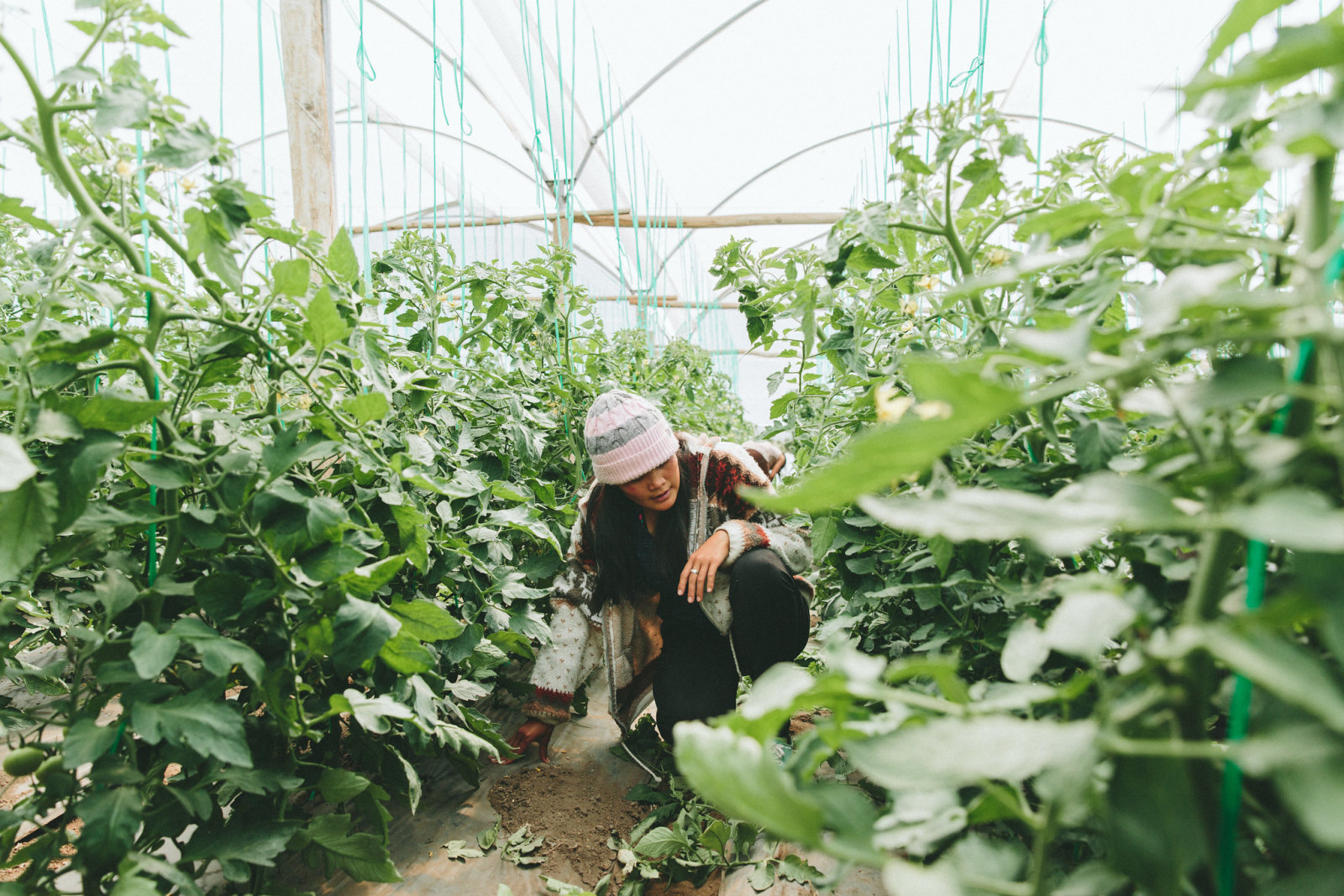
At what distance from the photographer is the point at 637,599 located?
1.79 m

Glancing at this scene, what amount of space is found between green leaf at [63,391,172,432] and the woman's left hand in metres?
1.13

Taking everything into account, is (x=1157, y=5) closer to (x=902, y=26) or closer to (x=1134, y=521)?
(x=902, y=26)

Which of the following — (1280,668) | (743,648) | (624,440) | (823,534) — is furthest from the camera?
(743,648)

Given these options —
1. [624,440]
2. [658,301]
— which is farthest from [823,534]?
[658,301]

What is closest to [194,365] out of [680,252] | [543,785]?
[543,785]

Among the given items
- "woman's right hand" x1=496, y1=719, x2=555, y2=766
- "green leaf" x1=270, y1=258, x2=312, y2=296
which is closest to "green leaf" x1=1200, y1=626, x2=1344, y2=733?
"green leaf" x1=270, y1=258, x2=312, y2=296

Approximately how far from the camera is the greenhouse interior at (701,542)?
31cm

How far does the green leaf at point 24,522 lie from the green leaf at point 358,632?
0.87 ft

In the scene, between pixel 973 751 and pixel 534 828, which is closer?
pixel 973 751

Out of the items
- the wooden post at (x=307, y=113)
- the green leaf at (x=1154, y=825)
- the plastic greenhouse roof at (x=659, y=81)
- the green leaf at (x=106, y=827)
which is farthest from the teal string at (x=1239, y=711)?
the plastic greenhouse roof at (x=659, y=81)

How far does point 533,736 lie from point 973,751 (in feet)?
4.85

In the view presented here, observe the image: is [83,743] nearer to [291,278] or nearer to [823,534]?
[291,278]

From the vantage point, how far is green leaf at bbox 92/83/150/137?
2.05 feet

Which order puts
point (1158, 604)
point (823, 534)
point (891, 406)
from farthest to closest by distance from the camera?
point (823, 534), point (891, 406), point (1158, 604)
